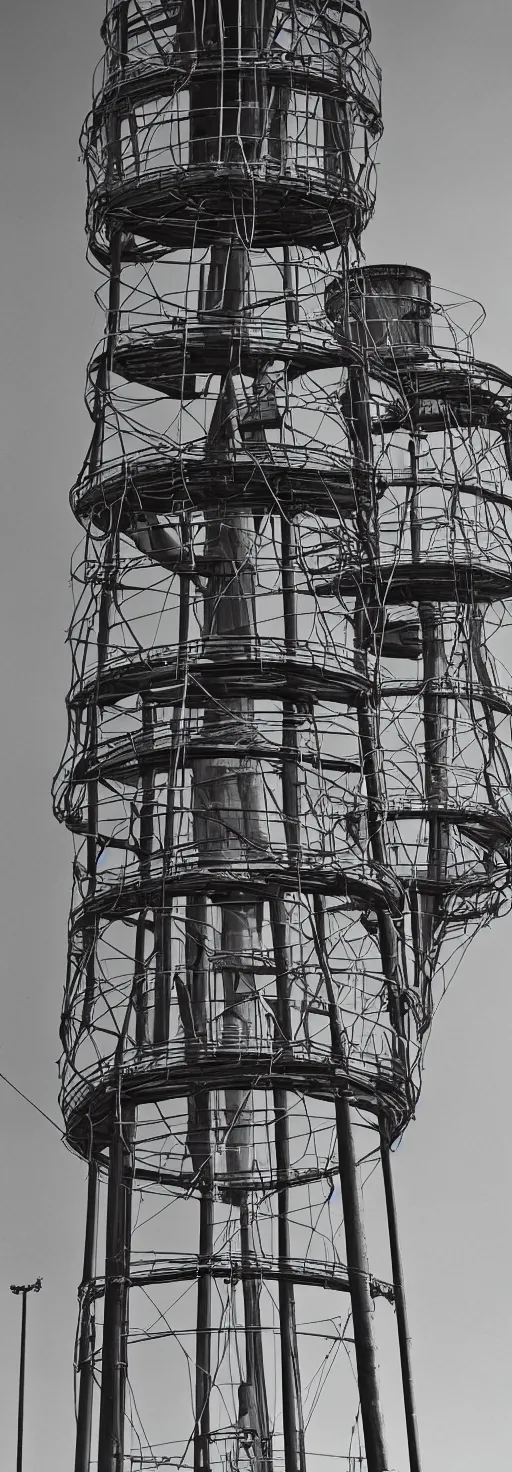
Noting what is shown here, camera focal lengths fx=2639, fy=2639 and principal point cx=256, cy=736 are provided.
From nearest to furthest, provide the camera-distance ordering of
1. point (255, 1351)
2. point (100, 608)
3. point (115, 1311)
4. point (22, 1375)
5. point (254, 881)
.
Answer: point (115, 1311) → point (254, 881) → point (100, 608) → point (255, 1351) → point (22, 1375)

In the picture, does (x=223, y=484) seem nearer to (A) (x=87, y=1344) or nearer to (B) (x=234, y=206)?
(B) (x=234, y=206)

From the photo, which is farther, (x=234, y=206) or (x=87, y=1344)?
(x=234, y=206)

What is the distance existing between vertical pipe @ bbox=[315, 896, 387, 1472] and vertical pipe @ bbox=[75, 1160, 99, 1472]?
5.45 metres

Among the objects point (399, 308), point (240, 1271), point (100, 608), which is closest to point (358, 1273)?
point (240, 1271)

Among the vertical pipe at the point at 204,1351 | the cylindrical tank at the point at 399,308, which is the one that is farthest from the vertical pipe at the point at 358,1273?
the cylindrical tank at the point at 399,308

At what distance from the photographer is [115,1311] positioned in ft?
150

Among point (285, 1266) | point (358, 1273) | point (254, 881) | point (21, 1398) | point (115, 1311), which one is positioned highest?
point (254, 881)

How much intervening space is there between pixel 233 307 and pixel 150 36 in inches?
267

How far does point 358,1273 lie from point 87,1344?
23.2ft

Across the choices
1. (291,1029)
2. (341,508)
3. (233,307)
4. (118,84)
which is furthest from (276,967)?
(118,84)

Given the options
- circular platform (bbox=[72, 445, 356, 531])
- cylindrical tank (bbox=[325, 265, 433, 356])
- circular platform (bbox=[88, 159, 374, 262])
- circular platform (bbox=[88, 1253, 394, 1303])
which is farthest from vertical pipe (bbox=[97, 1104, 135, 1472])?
cylindrical tank (bbox=[325, 265, 433, 356])

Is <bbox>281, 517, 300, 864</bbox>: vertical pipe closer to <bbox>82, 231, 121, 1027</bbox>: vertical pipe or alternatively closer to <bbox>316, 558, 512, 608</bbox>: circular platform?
<bbox>82, 231, 121, 1027</bbox>: vertical pipe

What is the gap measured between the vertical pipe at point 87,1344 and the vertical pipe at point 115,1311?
252cm

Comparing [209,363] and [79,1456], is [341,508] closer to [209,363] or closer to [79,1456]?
[209,363]
